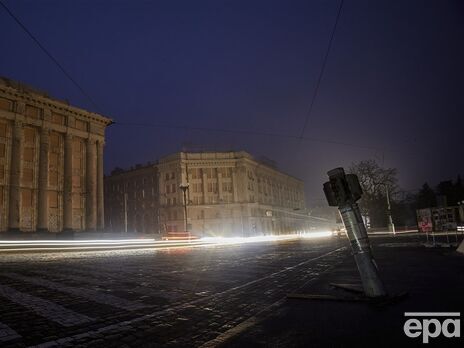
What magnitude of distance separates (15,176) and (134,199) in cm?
4576

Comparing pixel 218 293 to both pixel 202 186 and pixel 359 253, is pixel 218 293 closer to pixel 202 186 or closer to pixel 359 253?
pixel 359 253

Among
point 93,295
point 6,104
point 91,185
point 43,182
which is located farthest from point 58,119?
point 93,295

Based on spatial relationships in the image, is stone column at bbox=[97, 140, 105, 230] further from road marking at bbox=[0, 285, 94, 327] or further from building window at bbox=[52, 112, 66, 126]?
road marking at bbox=[0, 285, 94, 327]

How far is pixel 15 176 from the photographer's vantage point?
49688 millimetres

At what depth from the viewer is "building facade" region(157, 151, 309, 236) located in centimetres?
8388

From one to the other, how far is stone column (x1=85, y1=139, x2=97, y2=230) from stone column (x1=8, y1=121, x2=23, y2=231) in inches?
448

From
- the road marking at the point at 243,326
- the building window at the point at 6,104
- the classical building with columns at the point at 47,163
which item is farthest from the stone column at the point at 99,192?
the road marking at the point at 243,326

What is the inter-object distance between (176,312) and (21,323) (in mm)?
2154

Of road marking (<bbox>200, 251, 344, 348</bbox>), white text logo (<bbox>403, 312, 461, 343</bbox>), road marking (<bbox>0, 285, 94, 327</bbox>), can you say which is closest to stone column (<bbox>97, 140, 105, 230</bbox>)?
road marking (<bbox>0, 285, 94, 327</bbox>)

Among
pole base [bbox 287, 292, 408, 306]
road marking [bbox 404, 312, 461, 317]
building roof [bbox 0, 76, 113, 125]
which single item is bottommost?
road marking [bbox 404, 312, 461, 317]

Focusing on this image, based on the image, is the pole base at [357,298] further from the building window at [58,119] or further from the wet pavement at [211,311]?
the building window at [58,119]

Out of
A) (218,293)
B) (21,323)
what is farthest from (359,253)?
(21,323)

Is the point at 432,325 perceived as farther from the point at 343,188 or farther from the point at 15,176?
the point at 15,176

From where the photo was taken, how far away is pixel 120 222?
99938mm
